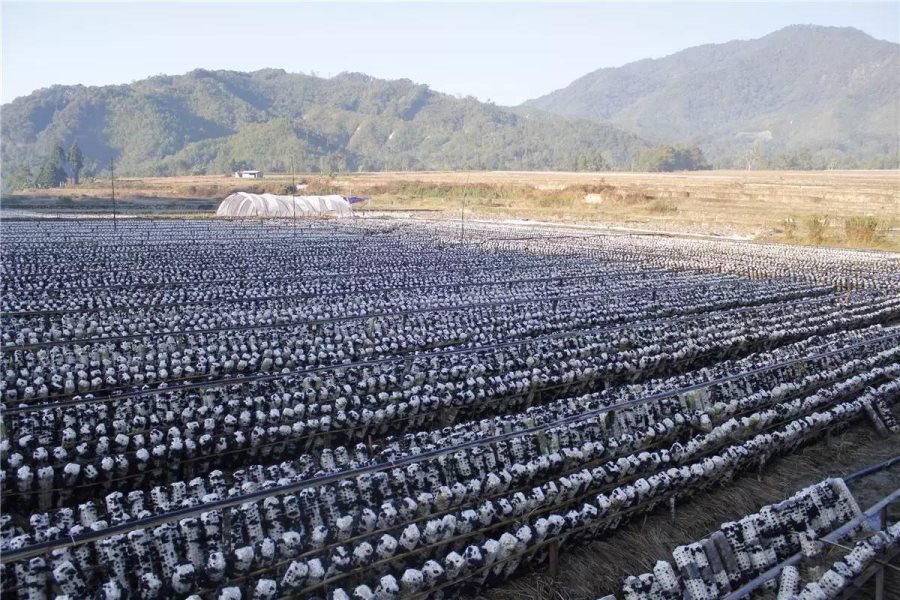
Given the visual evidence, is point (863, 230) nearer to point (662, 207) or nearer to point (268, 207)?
point (662, 207)

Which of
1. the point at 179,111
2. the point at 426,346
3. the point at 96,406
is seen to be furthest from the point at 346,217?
the point at 179,111

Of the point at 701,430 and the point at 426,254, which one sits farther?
the point at 426,254

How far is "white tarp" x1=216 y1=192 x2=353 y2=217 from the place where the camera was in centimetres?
4128

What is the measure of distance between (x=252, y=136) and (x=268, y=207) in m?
89.7

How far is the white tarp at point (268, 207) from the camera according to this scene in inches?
1625

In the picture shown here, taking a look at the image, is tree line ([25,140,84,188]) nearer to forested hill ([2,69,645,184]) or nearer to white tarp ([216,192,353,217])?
forested hill ([2,69,645,184])

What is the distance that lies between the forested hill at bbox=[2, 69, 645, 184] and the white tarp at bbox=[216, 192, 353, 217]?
58390mm

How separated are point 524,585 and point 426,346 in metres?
5.84

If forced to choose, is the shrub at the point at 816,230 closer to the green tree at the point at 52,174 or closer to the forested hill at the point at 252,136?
the green tree at the point at 52,174

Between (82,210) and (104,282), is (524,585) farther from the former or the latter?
(82,210)

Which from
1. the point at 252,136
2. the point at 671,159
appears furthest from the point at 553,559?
the point at 252,136

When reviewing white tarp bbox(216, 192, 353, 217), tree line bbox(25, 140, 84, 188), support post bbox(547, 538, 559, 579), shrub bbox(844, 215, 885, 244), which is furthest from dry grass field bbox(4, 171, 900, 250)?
support post bbox(547, 538, 559, 579)

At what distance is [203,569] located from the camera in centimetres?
407

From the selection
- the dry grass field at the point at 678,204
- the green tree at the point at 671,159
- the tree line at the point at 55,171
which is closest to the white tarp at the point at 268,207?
the dry grass field at the point at 678,204
